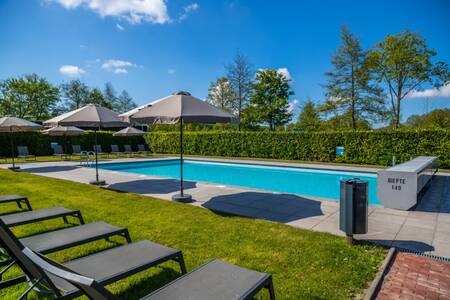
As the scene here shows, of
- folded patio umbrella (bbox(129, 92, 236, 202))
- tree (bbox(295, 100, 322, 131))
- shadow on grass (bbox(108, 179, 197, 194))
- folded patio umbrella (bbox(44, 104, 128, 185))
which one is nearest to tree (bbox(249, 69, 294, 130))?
tree (bbox(295, 100, 322, 131))

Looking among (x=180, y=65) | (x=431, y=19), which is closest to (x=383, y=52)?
(x=431, y=19)

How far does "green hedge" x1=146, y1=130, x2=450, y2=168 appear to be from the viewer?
13.2 metres

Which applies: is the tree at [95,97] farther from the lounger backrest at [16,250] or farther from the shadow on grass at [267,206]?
the lounger backrest at [16,250]

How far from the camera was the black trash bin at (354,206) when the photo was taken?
3.83 m

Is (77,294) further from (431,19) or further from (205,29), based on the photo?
(431,19)

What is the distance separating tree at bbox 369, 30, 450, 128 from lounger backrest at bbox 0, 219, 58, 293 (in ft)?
83.4

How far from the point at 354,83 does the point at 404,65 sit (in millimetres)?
4421

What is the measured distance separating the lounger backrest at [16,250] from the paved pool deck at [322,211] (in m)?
4.11

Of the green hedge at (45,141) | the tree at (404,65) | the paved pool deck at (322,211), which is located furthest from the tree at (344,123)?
the green hedge at (45,141)

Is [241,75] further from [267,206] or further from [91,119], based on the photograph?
[267,206]

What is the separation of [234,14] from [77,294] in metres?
15.1

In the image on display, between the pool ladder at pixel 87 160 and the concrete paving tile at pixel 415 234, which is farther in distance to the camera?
the pool ladder at pixel 87 160

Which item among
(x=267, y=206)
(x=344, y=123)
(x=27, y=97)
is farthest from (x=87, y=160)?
(x=27, y=97)

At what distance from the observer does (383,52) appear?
22297 millimetres
